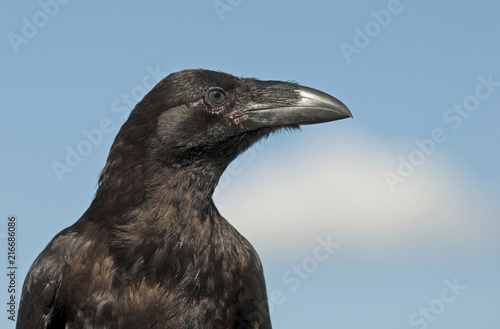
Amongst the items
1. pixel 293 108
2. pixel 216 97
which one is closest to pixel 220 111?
pixel 216 97

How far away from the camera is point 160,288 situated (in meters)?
4.95

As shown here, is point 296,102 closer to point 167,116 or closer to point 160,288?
point 167,116

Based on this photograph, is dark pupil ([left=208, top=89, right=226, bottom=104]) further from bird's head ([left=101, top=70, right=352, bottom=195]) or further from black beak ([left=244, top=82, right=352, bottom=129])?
black beak ([left=244, top=82, right=352, bottom=129])

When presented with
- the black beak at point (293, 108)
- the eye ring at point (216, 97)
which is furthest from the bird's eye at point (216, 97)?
the black beak at point (293, 108)

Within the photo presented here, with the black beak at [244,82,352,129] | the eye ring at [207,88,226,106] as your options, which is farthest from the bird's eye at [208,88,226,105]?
the black beak at [244,82,352,129]

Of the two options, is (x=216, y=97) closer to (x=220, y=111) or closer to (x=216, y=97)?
(x=216, y=97)

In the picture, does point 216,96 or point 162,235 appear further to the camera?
point 216,96

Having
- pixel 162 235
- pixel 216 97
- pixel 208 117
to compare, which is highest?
pixel 216 97

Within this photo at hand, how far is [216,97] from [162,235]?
120cm

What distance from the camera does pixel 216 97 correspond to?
17.6ft

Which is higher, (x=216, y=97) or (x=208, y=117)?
(x=216, y=97)

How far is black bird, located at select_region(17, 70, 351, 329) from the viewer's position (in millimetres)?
4918

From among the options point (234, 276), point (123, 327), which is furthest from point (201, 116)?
point (123, 327)

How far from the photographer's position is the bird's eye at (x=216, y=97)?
17.5ft
